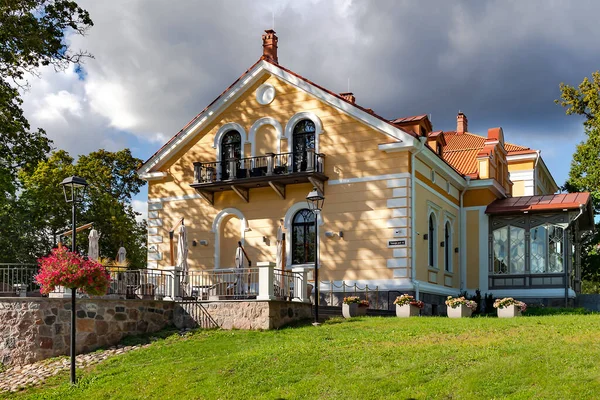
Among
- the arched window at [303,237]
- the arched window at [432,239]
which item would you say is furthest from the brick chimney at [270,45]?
the arched window at [432,239]

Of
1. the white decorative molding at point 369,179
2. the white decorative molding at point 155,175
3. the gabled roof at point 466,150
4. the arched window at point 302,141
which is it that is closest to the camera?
the white decorative molding at point 369,179

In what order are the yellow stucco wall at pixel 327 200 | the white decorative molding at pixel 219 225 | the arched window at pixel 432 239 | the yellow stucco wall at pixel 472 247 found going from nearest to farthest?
the yellow stucco wall at pixel 327 200
the arched window at pixel 432 239
the white decorative molding at pixel 219 225
the yellow stucco wall at pixel 472 247

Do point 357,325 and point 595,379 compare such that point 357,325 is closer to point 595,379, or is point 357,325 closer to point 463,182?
point 595,379

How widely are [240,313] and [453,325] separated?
5.48 metres

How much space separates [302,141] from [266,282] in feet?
26.4

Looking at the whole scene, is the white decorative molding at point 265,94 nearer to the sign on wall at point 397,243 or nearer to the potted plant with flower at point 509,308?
the sign on wall at point 397,243

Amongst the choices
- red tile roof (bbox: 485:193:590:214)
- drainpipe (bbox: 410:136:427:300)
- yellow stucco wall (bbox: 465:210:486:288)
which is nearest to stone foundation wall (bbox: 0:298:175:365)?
drainpipe (bbox: 410:136:427:300)

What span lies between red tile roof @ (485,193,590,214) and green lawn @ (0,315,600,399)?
9997mm

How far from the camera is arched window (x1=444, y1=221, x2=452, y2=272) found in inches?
1182

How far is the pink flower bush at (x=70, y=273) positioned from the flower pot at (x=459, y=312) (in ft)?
33.0

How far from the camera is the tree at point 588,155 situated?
126 ft

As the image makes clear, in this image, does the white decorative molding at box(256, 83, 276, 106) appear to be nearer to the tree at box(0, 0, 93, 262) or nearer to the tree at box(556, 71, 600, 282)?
the tree at box(0, 0, 93, 262)

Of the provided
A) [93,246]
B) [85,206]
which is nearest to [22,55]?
[93,246]

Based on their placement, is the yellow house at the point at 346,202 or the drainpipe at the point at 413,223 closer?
the drainpipe at the point at 413,223
